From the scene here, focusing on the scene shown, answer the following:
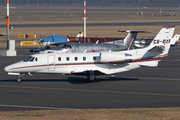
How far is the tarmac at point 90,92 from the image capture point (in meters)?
20.4

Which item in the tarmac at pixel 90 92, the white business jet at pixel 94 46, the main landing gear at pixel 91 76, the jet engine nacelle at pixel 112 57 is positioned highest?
the white business jet at pixel 94 46

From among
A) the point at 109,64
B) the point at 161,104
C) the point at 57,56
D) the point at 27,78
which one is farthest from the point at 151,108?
the point at 27,78

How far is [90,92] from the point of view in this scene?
24.3 m

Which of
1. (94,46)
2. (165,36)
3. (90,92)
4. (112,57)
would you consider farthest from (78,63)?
(94,46)

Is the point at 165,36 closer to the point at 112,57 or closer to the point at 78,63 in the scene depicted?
the point at 112,57

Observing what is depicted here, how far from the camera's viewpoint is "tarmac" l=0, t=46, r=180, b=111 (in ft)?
67.0

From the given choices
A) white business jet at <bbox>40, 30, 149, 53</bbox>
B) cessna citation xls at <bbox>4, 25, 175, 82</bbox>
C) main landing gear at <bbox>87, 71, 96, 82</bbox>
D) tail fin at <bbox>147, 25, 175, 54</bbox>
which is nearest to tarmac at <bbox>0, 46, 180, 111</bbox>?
main landing gear at <bbox>87, 71, 96, 82</bbox>

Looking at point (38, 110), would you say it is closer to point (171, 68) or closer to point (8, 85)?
point (8, 85)

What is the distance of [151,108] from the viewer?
62.0ft

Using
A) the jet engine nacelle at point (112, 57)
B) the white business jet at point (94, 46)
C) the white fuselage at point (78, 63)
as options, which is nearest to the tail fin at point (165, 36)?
the white fuselage at point (78, 63)

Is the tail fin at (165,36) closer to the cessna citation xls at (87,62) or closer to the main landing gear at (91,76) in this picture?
the cessna citation xls at (87,62)

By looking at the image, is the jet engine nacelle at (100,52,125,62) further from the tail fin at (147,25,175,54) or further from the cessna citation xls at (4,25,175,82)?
the tail fin at (147,25,175,54)

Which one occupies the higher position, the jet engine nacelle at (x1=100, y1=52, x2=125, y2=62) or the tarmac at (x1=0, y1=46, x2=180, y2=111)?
the jet engine nacelle at (x1=100, y1=52, x2=125, y2=62)

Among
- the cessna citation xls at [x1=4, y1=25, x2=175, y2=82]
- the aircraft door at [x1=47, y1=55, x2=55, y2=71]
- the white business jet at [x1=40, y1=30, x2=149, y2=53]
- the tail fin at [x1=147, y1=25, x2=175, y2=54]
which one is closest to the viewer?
A: the cessna citation xls at [x1=4, y1=25, x2=175, y2=82]
